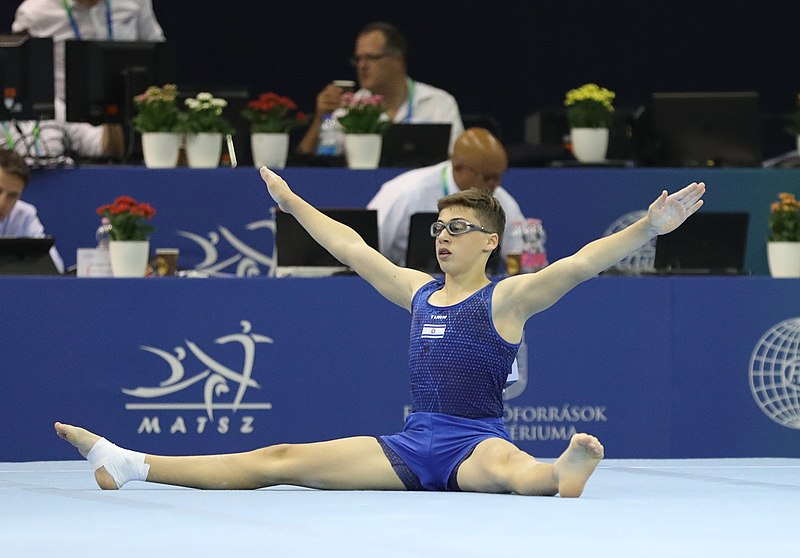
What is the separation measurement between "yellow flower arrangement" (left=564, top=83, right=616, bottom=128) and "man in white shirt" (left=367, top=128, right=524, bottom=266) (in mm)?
902

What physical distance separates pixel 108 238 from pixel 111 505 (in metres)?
3.52

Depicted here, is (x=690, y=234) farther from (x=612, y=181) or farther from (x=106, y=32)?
(x=106, y=32)

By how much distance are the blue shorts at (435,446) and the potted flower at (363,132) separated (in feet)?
13.5

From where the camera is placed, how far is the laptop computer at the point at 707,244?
8.68 m

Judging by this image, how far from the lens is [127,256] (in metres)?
8.40

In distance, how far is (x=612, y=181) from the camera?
32.0ft

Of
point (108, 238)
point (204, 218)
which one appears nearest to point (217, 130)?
point (204, 218)

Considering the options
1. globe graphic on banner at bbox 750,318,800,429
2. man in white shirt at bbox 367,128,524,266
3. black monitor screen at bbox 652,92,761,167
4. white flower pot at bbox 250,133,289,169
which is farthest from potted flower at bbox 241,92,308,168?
globe graphic on banner at bbox 750,318,800,429

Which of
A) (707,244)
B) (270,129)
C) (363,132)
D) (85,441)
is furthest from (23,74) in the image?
(85,441)

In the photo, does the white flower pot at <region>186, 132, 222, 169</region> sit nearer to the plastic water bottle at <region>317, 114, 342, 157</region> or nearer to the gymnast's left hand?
the plastic water bottle at <region>317, 114, 342, 157</region>

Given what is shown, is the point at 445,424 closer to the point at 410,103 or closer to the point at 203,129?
the point at 203,129

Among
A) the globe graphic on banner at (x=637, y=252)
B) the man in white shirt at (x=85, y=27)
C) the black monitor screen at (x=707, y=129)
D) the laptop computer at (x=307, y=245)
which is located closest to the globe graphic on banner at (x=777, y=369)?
the globe graphic on banner at (x=637, y=252)

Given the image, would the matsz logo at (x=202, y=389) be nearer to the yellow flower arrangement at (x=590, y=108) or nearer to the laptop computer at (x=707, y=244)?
the laptop computer at (x=707, y=244)

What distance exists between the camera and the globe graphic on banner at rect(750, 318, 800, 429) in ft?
26.9
